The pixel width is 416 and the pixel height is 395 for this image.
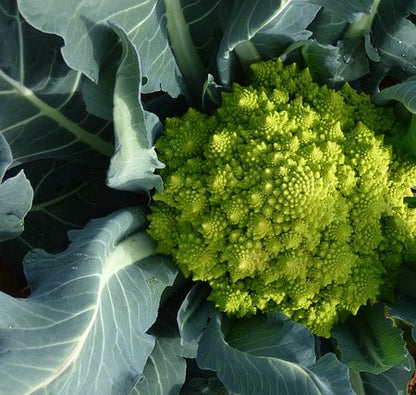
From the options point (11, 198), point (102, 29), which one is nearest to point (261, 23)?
point (102, 29)

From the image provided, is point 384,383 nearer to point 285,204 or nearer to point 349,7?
point 285,204

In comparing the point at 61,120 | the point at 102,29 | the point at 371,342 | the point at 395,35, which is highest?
the point at 102,29

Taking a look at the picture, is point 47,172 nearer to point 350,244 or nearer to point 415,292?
point 350,244

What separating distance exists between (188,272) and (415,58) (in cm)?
74

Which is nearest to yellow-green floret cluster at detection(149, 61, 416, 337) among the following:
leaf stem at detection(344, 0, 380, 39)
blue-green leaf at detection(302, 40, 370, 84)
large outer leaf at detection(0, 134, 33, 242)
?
blue-green leaf at detection(302, 40, 370, 84)

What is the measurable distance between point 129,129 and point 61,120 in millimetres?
288

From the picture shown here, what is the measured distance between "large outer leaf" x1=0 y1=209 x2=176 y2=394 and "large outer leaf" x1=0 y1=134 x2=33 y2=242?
100 millimetres

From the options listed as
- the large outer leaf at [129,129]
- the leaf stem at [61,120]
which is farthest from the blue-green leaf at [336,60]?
the leaf stem at [61,120]

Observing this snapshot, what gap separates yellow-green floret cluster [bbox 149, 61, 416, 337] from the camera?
1399 millimetres

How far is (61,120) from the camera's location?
60.2 inches

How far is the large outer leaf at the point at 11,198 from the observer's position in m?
1.32

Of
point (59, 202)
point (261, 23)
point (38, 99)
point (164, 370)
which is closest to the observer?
point (261, 23)

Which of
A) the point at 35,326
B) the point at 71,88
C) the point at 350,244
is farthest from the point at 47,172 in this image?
the point at 350,244

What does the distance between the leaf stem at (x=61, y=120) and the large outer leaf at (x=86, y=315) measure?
25 cm
